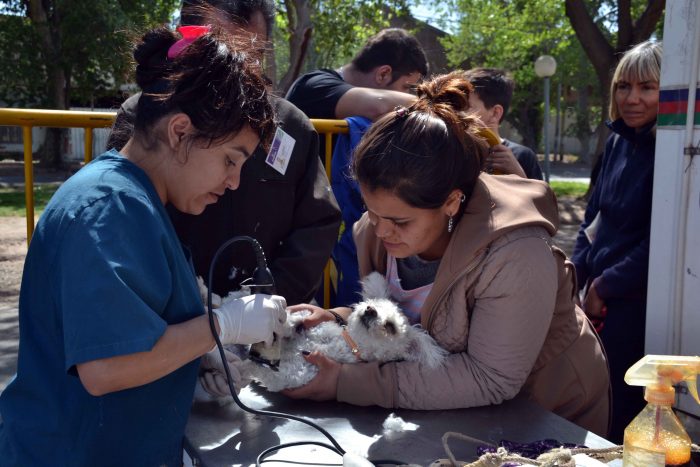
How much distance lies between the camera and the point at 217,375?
1.70 metres

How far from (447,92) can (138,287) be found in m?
1.04

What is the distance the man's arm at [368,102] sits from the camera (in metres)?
3.01

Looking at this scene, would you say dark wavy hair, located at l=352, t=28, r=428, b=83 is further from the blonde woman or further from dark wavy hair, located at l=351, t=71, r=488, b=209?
dark wavy hair, located at l=351, t=71, r=488, b=209

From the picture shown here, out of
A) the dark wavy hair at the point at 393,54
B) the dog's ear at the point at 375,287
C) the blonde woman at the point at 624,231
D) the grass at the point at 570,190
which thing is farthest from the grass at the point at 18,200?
the grass at the point at 570,190

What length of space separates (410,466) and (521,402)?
1.60 ft

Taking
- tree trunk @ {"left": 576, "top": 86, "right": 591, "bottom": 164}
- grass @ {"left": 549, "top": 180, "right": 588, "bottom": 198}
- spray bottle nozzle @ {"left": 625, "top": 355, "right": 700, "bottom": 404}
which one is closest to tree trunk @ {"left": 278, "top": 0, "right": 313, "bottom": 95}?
spray bottle nozzle @ {"left": 625, "top": 355, "right": 700, "bottom": 404}

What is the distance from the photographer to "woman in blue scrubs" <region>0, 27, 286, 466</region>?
3.86 ft

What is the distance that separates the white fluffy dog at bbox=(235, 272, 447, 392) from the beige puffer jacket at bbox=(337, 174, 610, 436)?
0.04m

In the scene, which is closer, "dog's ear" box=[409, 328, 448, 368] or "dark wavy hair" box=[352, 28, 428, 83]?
"dog's ear" box=[409, 328, 448, 368]

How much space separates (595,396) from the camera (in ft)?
6.16

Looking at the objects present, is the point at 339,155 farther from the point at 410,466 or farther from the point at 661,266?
the point at 410,466

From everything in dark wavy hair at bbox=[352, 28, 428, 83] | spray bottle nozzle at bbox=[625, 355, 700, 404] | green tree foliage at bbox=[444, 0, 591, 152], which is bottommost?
spray bottle nozzle at bbox=[625, 355, 700, 404]

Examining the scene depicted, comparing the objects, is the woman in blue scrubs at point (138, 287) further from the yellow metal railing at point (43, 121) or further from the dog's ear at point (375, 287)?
the yellow metal railing at point (43, 121)

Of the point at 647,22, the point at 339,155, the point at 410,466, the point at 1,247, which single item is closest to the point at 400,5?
the point at 647,22
